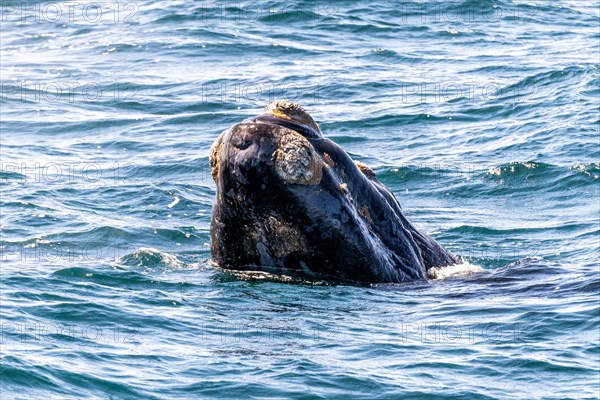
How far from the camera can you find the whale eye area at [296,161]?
10.5 meters

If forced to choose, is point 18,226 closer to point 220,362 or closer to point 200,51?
point 220,362

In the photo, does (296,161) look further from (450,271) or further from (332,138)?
Result: (332,138)

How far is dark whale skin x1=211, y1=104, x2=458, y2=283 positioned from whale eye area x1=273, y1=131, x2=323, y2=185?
4 cm

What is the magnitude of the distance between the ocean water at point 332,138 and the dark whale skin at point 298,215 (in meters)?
0.25

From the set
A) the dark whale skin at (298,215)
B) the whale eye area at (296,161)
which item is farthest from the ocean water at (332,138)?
the whale eye area at (296,161)

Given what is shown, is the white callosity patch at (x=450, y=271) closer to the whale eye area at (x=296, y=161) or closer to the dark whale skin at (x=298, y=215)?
the dark whale skin at (x=298, y=215)

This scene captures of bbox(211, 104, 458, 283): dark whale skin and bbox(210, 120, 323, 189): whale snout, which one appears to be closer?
bbox(210, 120, 323, 189): whale snout

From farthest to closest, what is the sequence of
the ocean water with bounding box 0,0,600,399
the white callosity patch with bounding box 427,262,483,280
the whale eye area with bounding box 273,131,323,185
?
the white callosity patch with bounding box 427,262,483,280
the whale eye area with bounding box 273,131,323,185
the ocean water with bounding box 0,0,600,399

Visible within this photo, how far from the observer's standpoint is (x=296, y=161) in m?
10.5

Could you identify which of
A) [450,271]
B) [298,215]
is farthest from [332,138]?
[298,215]

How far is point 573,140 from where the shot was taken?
71.5 ft

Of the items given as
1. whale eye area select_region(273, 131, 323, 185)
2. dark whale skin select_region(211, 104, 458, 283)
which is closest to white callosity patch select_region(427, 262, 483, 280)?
dark whale skin select_region(211, 104, 458, 283)

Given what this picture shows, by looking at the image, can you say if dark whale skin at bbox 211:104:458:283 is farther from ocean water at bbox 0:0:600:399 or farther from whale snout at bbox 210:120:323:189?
ocean water at bbox 0:0:600:399

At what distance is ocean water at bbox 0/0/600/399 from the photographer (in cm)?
984
